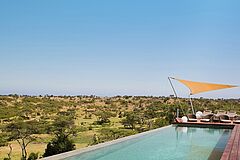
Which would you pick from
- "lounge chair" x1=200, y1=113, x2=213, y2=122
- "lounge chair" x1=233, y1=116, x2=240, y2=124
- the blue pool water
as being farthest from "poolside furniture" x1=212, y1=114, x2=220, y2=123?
the blue pool water

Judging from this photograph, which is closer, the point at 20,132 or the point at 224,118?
the point at 224,118

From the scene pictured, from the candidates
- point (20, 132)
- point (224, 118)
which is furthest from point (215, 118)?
point (20, 132)

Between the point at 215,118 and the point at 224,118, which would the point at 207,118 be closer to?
the point at 215,118

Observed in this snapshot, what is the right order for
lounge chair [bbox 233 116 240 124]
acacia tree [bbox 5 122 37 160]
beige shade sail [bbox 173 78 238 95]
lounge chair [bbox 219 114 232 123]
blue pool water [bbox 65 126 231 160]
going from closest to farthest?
blue pool water [bbox 65 126 231 160] → lounge chair [bbox 233 116 240 124] → lounge chair [bbox 219 114 232 123] → beige shade sail [bbox 173 78 238 95] → acacia tree [bbox 5 122 37 160]

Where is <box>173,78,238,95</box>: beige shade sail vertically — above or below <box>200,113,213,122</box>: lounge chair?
above

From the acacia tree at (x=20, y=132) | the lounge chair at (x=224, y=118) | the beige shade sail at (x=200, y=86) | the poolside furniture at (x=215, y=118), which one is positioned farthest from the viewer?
the acacia tree at (x=20, y=132)

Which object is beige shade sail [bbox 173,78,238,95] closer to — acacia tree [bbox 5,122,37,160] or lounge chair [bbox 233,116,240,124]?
lounge chair [bbox 233,116,240,124]

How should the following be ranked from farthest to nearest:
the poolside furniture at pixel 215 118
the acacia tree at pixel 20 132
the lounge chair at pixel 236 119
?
1. the acacia tree at pixel 20 132
2. the poolside furniture at pixel 215 118
3. the lounge chair at pixel 236 119

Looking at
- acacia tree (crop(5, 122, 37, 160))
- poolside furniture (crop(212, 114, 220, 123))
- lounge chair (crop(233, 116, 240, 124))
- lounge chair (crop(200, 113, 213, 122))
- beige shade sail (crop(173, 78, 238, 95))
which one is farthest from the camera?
acacia tree (crop(5, 122, 37, 160))

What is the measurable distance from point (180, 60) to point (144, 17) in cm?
625

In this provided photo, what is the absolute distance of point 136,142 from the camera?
838 centimetres

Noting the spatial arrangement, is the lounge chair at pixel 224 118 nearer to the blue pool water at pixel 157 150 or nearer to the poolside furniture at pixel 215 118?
the poolside furniture at pixel 215 118

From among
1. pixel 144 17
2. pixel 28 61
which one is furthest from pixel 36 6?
pixel 28 61

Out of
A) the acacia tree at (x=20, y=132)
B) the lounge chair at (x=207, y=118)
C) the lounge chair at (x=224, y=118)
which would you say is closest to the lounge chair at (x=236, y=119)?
the lounge chair at (x=224, y=118)
